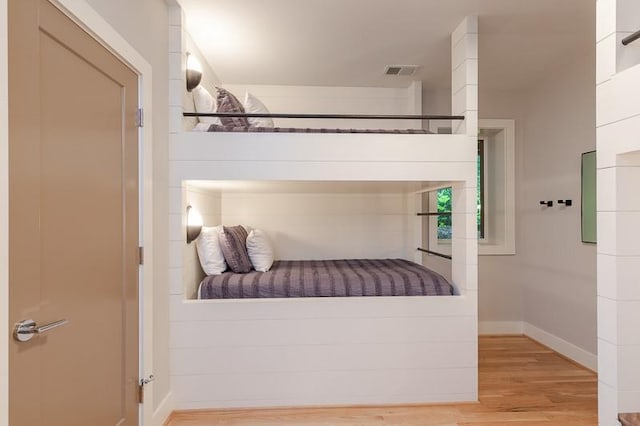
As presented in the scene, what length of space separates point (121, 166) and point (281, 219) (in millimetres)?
2049

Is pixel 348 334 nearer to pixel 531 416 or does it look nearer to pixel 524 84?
pixel 531 416

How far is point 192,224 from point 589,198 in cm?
317

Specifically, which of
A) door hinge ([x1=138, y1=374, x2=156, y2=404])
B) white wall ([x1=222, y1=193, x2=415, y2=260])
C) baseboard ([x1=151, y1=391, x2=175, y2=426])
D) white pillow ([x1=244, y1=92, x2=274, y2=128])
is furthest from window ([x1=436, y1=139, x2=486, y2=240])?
door hinge ([x1=138, y1=374, x2=156, y2=404])

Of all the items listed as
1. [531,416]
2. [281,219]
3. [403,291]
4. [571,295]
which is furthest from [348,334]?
[571,295]

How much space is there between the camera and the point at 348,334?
95.7 inches

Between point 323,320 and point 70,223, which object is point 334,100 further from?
point 70,223

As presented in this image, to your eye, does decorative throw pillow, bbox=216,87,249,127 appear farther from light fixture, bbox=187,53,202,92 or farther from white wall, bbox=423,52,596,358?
white wall, bbox=423,52,596,358

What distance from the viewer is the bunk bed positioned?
2381 mm

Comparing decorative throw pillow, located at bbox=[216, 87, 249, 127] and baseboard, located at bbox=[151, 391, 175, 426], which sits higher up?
decorative throw pillow, located at bbox=[216, 87, 249, 127]

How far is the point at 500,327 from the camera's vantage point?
13.0 ft

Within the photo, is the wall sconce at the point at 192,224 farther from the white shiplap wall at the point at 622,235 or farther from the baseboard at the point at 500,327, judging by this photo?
the baseboard at the point at 500,327

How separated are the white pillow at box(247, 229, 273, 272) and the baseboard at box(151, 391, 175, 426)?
1.01 m

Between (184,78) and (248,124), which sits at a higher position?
(184,78)

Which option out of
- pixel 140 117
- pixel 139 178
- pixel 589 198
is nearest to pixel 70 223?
pixel 139 178
